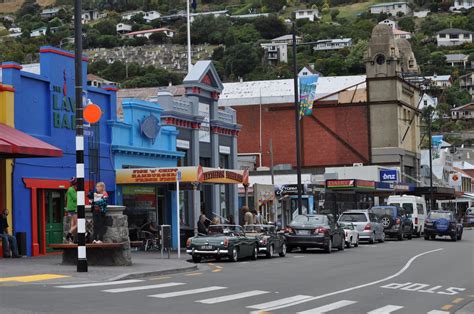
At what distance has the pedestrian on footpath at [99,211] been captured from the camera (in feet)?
77.5

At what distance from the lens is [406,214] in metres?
51.7

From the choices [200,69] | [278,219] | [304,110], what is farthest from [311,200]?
[200,69]

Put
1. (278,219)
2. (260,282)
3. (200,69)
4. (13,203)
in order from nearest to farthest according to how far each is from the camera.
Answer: (260,282)
(13,203)
(200,69)
(278,219)

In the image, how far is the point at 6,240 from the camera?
1051 inches

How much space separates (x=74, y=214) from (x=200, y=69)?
766 inches

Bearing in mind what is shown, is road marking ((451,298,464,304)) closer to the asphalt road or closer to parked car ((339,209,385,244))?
the asphalt road

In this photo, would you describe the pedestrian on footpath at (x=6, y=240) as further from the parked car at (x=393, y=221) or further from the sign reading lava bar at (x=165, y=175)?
the parked car at (x=393, y=221)

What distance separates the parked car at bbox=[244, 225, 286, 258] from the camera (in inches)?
1199

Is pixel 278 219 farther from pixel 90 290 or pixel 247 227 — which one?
pixel 90 290

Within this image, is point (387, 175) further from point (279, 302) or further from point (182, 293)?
point (279, 302)

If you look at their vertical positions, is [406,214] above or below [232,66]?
below

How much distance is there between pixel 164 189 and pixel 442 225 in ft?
56.5

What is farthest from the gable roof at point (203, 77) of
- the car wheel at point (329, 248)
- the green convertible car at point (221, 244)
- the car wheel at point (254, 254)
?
the green convertible car at point (221, 244)

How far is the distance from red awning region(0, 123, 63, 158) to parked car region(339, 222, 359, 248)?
16.1 metres
